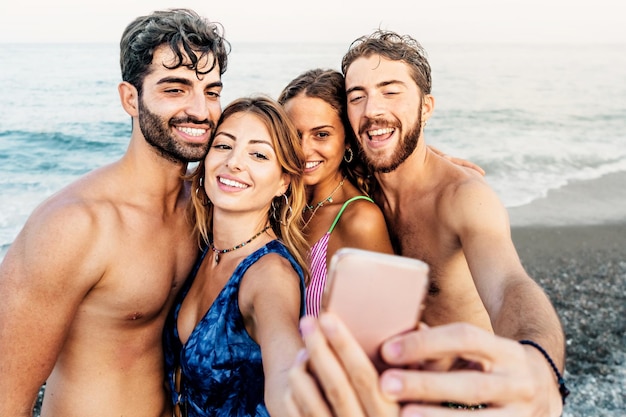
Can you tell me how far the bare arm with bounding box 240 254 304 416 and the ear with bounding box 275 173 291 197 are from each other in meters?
0.63

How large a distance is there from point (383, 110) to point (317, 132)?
0.53 m

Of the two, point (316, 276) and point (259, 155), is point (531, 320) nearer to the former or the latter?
point (316, 276)

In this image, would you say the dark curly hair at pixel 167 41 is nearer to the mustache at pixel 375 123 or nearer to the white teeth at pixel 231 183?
the white teeth at pixel 231 183

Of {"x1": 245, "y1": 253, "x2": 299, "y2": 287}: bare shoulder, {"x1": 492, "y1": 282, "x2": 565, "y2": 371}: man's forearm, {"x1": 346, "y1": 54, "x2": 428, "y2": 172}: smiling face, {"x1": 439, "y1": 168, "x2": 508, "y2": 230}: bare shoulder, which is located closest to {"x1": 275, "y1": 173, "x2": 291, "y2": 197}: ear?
{"x1": 245, "y1": 253, "x2": 299, "y2": 287}: bare shoulder

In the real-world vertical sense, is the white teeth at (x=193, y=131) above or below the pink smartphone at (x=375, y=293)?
below

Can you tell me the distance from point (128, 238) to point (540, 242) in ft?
26.6

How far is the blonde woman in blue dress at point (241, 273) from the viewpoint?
2720 mm

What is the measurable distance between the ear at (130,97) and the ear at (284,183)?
1081 mm

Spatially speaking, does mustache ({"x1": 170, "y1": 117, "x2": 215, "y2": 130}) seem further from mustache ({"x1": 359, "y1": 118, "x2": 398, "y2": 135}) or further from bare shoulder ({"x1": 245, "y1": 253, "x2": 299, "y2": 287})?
mustache ({"x1": 359, "y1": 118, "x2": 398, "y2": 135})

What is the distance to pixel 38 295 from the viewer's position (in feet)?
9.86

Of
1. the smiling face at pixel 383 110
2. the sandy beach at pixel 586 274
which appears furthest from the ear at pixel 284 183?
the sandy beach at pixel 586 274

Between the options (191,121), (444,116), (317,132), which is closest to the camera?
(191,121)

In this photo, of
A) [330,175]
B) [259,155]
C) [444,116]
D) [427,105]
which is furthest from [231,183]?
[444,116]

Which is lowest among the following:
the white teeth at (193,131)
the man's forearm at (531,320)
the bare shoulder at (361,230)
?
the bare shoulder at (361,230)
